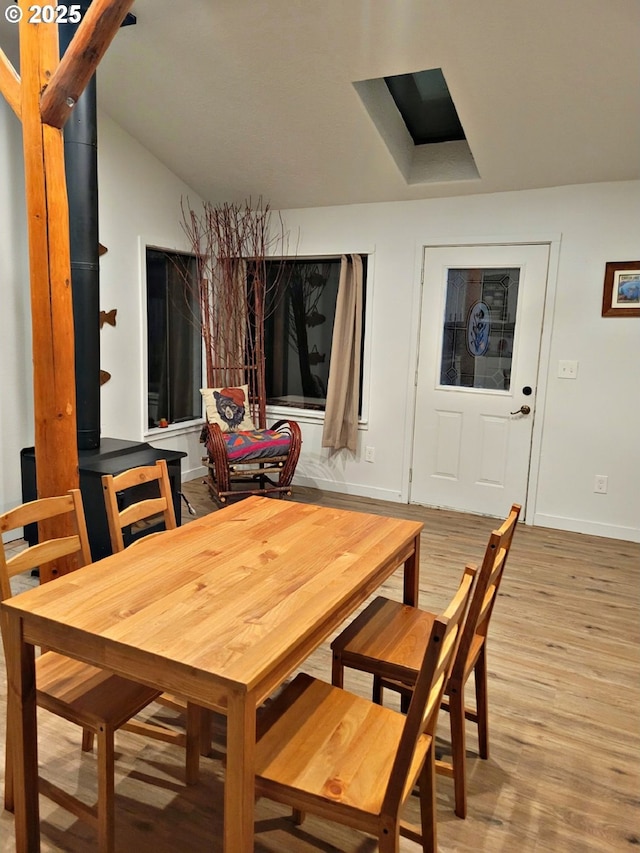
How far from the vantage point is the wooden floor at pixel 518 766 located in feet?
5.76

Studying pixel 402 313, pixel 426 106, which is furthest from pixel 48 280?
pixel 426 106

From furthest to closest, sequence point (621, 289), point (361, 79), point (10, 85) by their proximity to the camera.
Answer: point (621, 289) < point (361, 79) < point (10, 85)

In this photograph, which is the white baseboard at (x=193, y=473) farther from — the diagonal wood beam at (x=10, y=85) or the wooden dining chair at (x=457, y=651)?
the wooden dining chair at (x=457, y=651)

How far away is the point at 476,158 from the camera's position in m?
4.09

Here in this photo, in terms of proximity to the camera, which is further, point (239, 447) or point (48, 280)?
point (239, 447)

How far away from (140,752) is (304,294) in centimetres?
404

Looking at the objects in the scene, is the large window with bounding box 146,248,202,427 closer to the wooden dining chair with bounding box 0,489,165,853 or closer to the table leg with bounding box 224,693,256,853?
the wooden dining chair with bounding box 0,489,165,853

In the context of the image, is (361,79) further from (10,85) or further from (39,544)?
(39,544)

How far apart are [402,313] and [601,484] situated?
6.18 ft

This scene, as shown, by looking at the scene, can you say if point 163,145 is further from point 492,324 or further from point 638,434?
point 638,434

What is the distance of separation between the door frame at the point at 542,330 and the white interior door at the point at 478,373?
0.03 m

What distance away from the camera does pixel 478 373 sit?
15.3 ft

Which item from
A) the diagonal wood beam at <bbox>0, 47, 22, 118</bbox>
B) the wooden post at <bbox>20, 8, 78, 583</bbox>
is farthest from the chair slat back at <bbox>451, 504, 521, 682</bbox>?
the diagonal wood beam at <bbox>0, 47, 22, 118</bbox>

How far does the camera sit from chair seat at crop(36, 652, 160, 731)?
1.59 m
